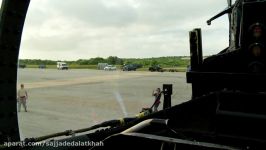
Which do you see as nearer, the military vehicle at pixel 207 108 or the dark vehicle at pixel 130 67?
the military vehicle at pixel 207 108

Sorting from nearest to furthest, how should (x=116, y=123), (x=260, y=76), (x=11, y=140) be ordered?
(x=11, y=140) → (x=260, y=76) → (x=116, y=123)

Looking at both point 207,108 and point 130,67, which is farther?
point 130,67

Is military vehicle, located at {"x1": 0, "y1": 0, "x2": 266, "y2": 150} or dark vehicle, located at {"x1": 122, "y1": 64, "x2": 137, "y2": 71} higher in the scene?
military vehicle, located at {"x1": 0, "y1": 0, "x2": 266, "y2": 150}

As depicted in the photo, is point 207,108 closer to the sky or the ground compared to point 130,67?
closer to the sky

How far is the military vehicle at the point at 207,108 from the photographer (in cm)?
193

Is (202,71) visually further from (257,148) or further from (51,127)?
(51,127)

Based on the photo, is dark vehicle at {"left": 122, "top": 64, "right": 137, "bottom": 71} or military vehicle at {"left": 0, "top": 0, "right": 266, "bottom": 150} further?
dark vehicle at {"left": 122, "top": 64, "right": 137, "bottom": 71}

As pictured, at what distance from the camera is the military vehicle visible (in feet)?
6.32

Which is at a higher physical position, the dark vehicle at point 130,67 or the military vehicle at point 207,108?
the military vehicle at point 207,108

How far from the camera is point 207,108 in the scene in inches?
88.7

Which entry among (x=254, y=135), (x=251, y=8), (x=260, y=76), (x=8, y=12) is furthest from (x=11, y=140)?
(x=251, y=8)

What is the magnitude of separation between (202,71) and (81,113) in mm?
16405

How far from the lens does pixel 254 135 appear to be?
87.6 inches

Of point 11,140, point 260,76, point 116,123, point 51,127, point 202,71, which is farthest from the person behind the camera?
point 51,127
